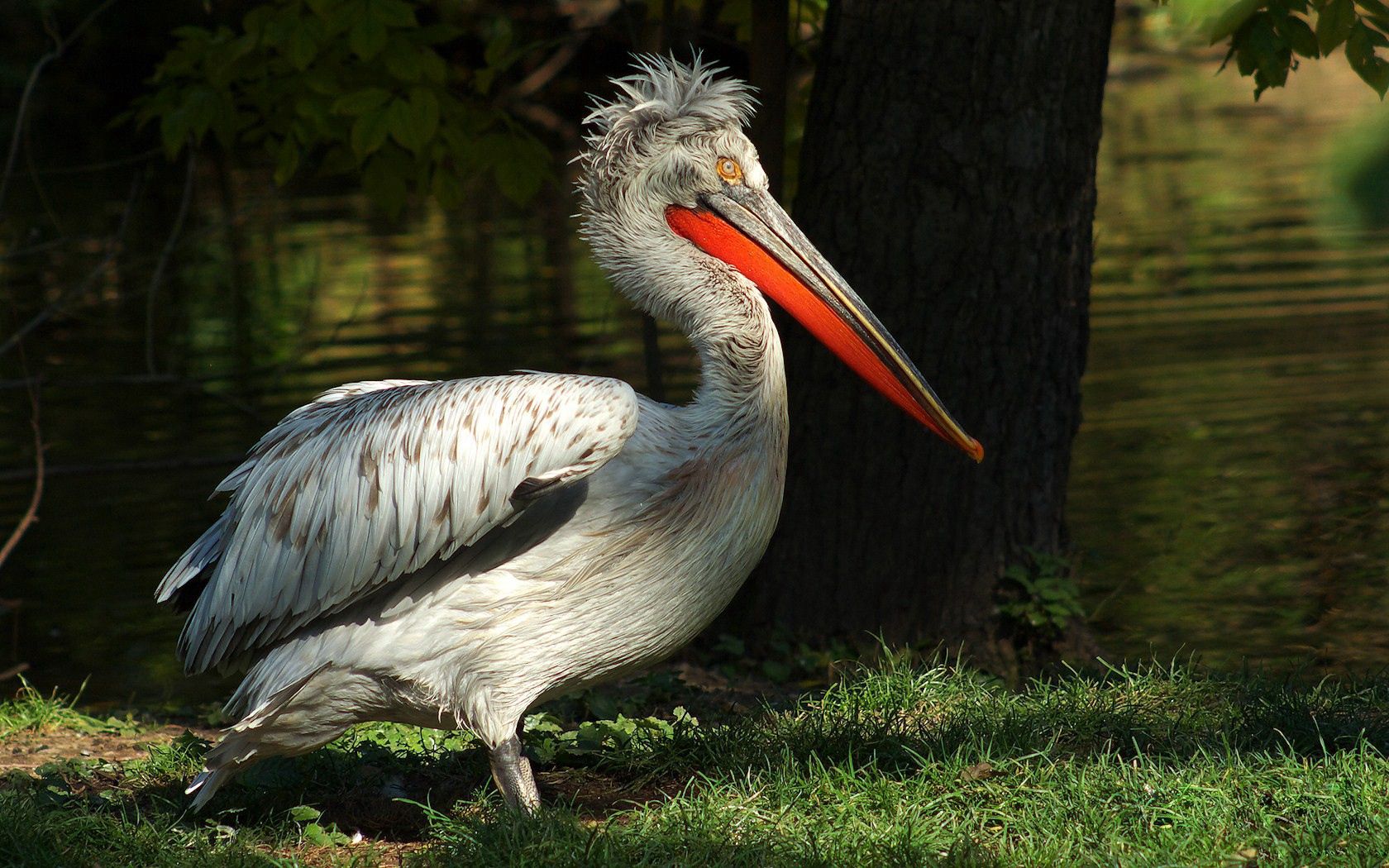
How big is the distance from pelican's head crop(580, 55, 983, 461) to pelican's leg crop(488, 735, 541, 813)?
1114mm

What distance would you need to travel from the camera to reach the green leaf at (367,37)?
16.2ft

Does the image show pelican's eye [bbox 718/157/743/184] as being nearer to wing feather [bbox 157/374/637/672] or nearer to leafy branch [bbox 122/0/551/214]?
wing feather [bbox 157/374/637/672]

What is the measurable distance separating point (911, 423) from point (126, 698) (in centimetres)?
335

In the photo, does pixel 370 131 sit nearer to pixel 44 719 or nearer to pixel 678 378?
pixel 44 719

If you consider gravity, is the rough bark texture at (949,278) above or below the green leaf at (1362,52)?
below

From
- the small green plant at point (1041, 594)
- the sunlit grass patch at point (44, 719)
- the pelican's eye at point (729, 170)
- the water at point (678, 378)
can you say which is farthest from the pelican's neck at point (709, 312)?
the sunlit grass patch at point (44, 719)

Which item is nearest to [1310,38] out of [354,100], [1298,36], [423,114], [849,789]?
[1298,36]

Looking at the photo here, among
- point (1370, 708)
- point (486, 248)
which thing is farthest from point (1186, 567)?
point (486, 248)

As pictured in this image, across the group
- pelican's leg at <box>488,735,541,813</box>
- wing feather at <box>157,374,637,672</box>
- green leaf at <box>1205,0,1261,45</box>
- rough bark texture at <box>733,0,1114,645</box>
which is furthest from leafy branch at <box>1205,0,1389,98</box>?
pelican's leg at <box>488,735,541,813</box>

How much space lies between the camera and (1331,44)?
346 cm

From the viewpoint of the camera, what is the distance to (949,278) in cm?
512

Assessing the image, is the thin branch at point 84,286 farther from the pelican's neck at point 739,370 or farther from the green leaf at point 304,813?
the pelican's neck at point 739,370

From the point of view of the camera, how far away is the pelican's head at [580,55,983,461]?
11.7 feet

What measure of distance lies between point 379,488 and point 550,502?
0.41 m
